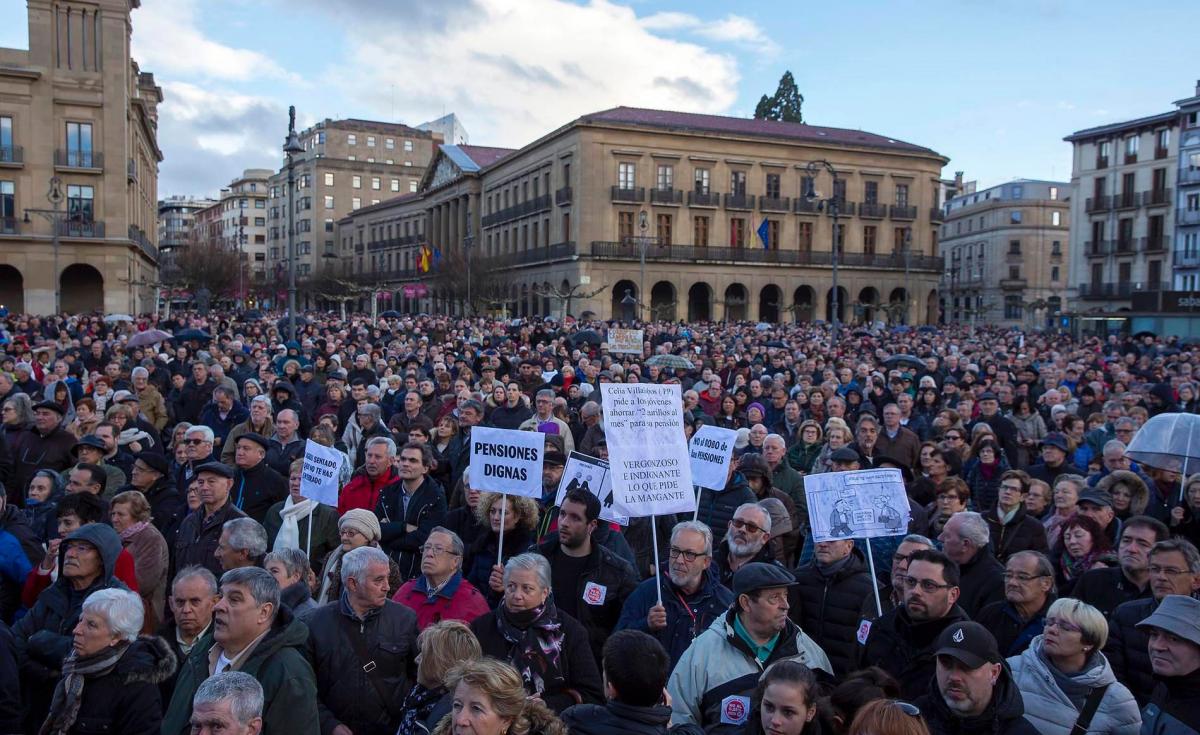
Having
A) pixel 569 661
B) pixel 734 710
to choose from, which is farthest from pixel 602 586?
pixel 734 710

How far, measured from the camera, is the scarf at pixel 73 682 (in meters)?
3.92

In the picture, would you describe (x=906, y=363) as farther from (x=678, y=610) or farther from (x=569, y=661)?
(x=569, y=661)

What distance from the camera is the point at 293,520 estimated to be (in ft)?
21.9

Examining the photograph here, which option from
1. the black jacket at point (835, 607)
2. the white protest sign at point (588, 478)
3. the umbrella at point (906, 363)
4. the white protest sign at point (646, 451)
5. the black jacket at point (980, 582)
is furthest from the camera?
the umbrella at point (906, 363)

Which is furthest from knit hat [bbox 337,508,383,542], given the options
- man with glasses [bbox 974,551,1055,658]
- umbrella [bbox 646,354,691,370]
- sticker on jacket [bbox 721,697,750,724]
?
umbrella [bbox 646,354,691,370]

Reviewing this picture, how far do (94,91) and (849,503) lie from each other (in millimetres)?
50644

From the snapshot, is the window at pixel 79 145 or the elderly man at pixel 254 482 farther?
the window at pixel 79 145

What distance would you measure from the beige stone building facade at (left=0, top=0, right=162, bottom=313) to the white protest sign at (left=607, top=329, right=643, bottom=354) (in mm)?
36411

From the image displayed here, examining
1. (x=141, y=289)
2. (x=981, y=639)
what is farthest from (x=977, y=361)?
(x=141, y=289)

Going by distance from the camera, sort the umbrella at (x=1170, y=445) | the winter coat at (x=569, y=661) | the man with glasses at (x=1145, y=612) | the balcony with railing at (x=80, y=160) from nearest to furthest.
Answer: the winter coat at (x=569, y=661)
the man with glasses at (x=1145, y=612)
the umbrella at (x=1170, y=445)
the balcony with railing at (x=80, y=160)

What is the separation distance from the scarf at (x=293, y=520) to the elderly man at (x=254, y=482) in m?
0.57

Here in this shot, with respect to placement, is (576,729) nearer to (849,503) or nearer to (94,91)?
(849,503)

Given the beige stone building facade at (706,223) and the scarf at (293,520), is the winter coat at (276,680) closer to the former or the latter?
the scarf at (293,520)

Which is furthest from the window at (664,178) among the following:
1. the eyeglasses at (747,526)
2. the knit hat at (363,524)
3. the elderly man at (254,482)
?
the knit hat at (363,524)
